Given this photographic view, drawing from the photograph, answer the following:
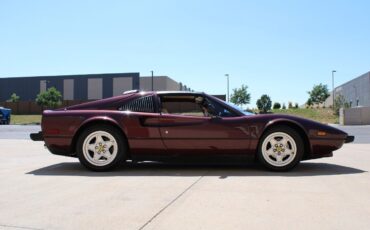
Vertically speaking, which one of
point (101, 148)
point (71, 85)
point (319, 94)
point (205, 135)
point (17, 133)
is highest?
point (71, 85)

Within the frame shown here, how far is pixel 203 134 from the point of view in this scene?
5.39m

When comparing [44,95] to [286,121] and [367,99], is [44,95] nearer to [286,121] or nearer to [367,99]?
[367,99]

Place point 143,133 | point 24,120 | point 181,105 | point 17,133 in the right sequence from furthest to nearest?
point 24,120
point 17,133
point 181,105
point 143,133

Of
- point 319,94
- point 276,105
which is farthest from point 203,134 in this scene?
point 276,105

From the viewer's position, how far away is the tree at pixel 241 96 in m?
73.1

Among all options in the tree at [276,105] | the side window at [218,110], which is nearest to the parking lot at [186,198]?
the side window at [218,110]

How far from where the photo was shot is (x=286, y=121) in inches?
211

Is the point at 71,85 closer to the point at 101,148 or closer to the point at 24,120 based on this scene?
the point at 24,120

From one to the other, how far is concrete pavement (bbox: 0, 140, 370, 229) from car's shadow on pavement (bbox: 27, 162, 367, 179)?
0.04 feet

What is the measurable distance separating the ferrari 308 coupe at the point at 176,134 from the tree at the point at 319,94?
71.9 metres

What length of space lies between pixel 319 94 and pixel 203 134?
73020 millimetres

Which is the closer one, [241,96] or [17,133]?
[17,133]

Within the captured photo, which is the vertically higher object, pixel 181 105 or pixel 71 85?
pixel 71 85

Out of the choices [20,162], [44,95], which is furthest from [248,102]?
[20,162]
